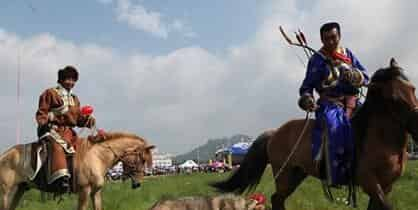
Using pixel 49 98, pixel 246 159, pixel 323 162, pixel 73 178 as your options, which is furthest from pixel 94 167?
pixel 323 162

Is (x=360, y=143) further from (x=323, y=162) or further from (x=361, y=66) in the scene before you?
(x=361, y=66)

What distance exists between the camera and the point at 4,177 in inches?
A: 370

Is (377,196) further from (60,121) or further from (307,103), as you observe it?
(60,121)

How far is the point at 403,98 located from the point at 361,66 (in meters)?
1.40

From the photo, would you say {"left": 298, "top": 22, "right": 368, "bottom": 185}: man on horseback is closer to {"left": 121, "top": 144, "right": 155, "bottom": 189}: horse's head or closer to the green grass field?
the green grass field

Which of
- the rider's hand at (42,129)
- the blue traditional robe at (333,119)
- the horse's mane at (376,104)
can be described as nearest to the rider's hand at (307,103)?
the blue traditional robe at (333,119)

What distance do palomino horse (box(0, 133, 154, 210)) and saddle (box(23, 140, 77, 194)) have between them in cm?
8

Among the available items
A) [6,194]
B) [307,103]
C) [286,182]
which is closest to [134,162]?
[6,194]

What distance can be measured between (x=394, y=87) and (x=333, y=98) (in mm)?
1145

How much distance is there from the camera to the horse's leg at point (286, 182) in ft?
26.0

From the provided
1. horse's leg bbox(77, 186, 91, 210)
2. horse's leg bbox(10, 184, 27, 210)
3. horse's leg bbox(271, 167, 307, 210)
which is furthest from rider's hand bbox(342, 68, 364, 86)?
horse's leg bbox(10, 184, 27, 210)

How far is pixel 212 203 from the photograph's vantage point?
653cm

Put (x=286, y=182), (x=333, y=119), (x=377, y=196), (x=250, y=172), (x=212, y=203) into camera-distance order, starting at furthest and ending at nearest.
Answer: (x=250, y=172), (x=286, y=182), (x=333, y=119), (x=212, y=203), (x=377, y=196)

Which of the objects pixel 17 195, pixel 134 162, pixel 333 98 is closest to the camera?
pixel 333 98
